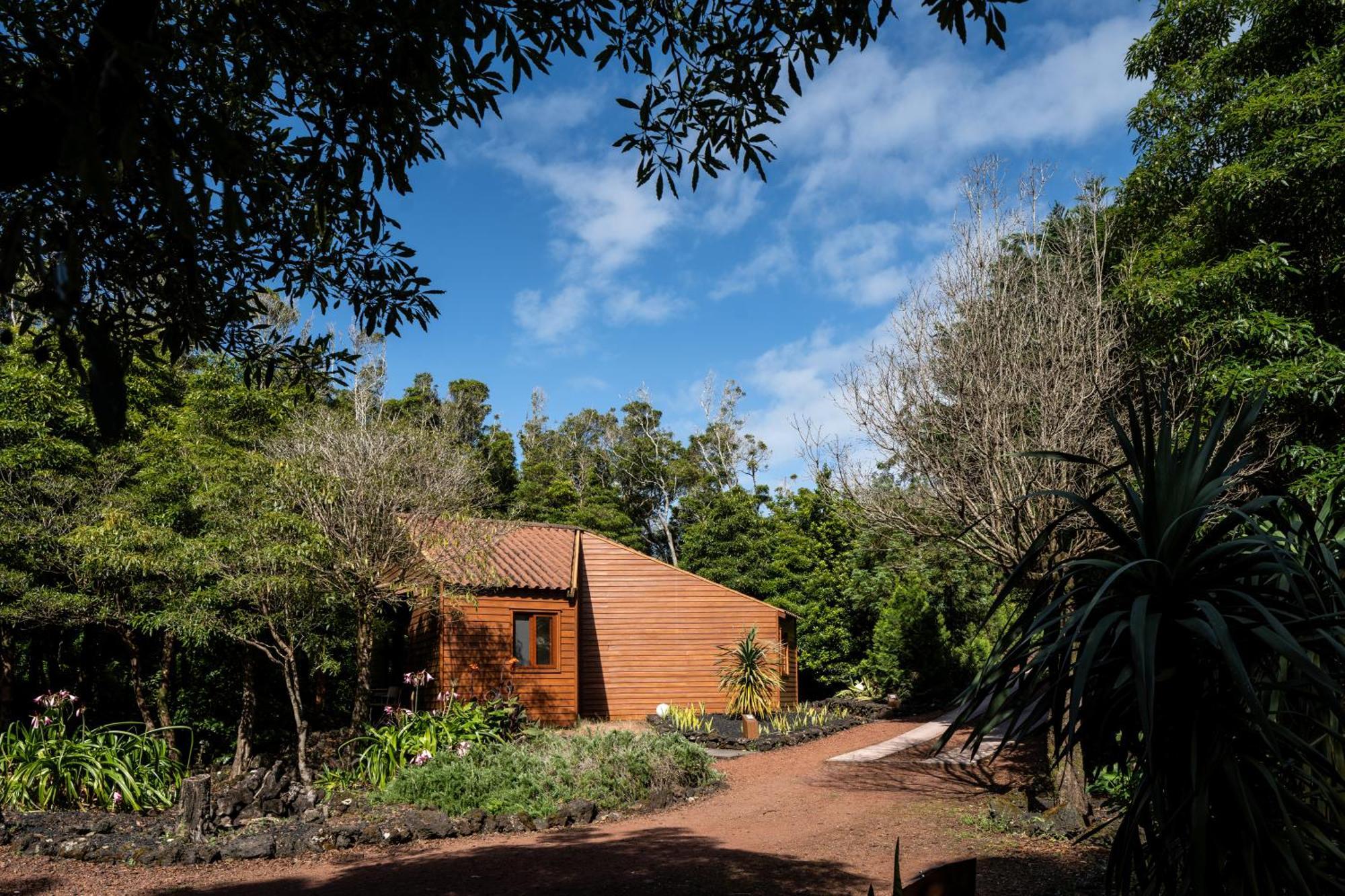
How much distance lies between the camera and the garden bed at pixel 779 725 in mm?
15320

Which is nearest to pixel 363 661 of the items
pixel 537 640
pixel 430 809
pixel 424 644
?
pixel 430 809

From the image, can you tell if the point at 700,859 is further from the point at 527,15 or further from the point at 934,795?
the point at 527,15

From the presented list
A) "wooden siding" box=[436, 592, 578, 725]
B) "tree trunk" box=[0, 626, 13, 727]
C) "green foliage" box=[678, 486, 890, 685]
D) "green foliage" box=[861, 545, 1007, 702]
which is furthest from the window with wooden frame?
"green foliage" box=[861, 545, 1007, 702]

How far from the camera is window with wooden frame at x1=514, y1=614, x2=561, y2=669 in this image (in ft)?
58.4

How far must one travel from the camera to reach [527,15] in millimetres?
3762

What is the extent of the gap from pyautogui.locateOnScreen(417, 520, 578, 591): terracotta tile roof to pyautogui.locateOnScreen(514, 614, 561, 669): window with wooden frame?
707mm

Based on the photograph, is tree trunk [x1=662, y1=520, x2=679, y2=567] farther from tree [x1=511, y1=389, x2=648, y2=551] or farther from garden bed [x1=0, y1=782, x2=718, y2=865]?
garden bed [x1=0, y1=782, x2=718, y2=865]

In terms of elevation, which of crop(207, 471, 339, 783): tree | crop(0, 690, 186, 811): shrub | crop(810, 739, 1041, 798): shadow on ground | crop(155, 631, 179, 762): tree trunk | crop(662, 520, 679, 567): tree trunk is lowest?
crop(810, 739, 1041, 798): shadow on ground

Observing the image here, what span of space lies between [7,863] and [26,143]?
8549 millimetres

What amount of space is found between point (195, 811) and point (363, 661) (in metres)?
4.10

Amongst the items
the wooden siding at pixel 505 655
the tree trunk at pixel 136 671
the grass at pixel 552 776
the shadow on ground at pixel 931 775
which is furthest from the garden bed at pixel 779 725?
the tree trunk at pixel 136 671

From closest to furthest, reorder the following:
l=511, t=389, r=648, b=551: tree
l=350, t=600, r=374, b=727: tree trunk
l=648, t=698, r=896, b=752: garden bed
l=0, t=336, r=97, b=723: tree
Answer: l=0, t=336, r=97, b=723: tree → l=350, t=600, r=374, b=727: tree trunk → l=648, t=698, r=896, b=752: garden bed → l=511, t=389, r=648, b=551: tree

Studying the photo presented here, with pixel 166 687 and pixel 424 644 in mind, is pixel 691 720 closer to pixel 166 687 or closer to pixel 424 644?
pixel 424 644

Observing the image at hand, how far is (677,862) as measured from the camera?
7707 mm
